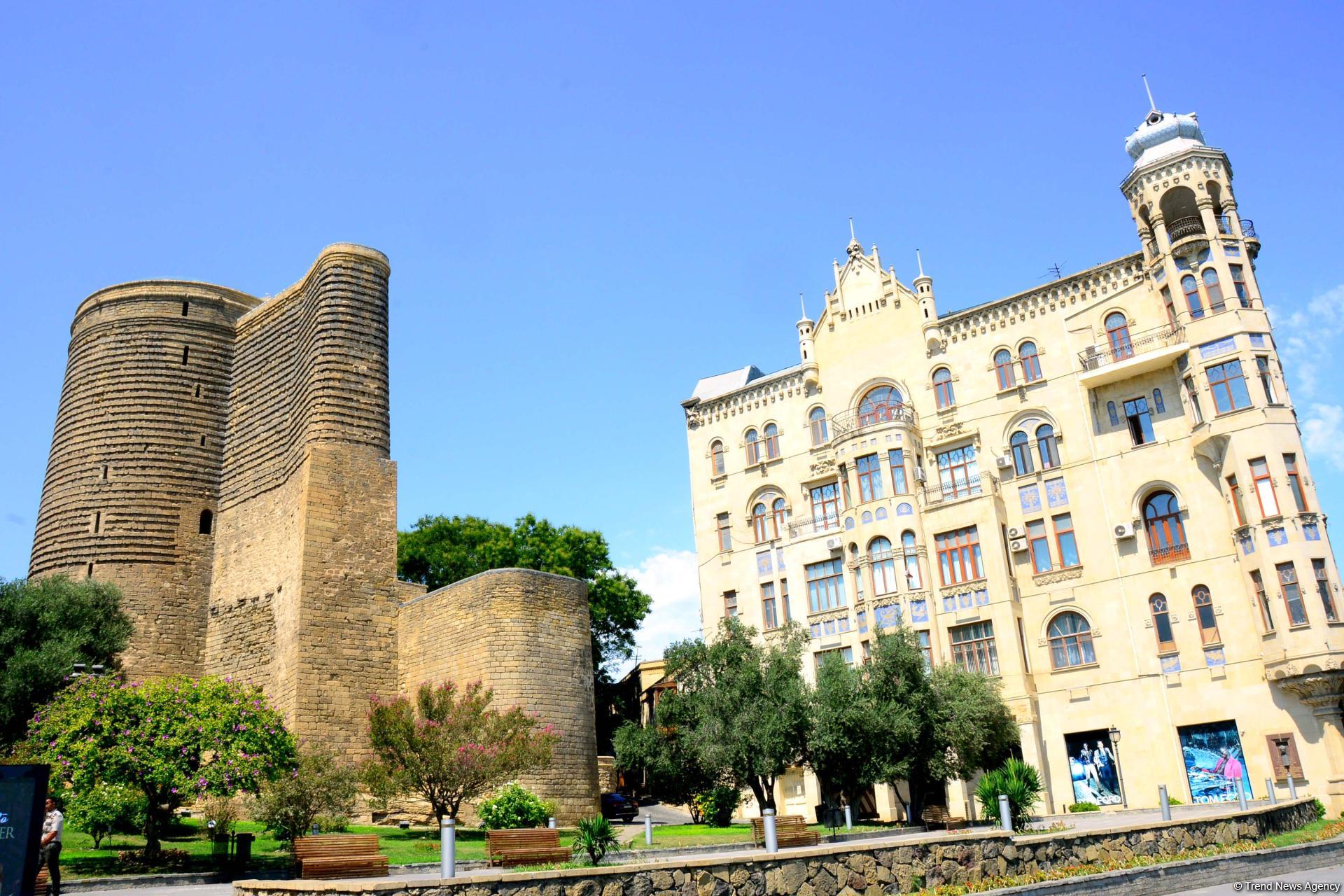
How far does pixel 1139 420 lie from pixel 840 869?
23.7m

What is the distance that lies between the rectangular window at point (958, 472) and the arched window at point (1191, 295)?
755cm

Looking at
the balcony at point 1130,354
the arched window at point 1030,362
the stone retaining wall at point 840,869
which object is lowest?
the stone retaining wall at point 840,869

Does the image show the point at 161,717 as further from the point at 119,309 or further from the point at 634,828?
the point at 119,309

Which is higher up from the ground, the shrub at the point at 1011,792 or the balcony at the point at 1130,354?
the balcony at the point at 1130,354

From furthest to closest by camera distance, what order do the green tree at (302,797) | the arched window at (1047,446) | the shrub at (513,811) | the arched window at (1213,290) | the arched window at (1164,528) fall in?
the arched window at (1047,446), the arched window at (1213,290), the arched window at (1164,528), the shrub at (513,811), the green tree at (302,797)

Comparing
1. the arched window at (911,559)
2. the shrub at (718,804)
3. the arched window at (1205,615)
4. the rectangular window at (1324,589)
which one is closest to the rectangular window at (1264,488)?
the rectangular window at (1324,589)

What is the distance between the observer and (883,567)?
33.6 m

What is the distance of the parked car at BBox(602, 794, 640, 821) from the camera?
1341 inches

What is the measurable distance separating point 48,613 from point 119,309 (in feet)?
38.4

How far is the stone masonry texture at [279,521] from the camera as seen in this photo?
90.2ft

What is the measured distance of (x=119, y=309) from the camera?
3519 centimetres

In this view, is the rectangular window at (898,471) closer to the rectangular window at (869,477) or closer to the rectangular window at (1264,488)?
the rectangular window at (869,477)

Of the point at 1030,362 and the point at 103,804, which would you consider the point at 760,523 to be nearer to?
the point at 1030,362

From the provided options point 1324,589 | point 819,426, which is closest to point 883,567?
point 819,426
